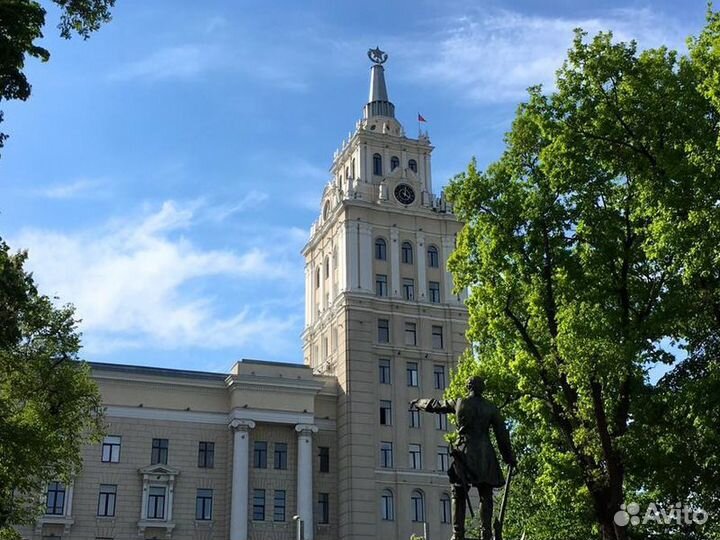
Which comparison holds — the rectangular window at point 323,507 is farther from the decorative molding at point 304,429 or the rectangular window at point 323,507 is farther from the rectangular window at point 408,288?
the rectangular window at point 408,288

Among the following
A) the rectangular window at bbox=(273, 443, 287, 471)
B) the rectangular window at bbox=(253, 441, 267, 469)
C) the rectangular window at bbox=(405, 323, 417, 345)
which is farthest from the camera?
the rectangular window at bbox=(405, 323, 417, 345)

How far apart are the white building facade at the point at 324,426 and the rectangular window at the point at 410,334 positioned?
0.42ft

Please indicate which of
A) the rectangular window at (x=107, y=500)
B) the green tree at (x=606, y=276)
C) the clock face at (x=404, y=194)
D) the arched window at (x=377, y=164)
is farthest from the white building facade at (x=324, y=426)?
the green tree at (x=606, y=276)

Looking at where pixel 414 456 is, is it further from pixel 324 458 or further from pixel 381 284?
pixel 381 284

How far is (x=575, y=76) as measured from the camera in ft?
78.8

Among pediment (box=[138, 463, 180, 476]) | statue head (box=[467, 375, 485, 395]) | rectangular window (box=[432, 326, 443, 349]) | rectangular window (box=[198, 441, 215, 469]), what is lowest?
statue head (box=[467, 375, 485, 395])

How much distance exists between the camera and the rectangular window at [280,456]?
5175 cm

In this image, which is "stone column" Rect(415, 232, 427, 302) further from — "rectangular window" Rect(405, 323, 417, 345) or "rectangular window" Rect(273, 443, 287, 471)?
"rectangular window" Rect(273, 443, 287, 471)

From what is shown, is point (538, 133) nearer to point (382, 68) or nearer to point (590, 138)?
point (590, 138)

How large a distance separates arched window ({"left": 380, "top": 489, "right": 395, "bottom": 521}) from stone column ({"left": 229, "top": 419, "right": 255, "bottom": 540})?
314 inches

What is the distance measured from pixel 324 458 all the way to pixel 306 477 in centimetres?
246

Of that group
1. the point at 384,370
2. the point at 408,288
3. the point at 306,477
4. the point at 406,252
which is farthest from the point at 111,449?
the point at 406,252

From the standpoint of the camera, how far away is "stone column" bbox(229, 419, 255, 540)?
48.7 m

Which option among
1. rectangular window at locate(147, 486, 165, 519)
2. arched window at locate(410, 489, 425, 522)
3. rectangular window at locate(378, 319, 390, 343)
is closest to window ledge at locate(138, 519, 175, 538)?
rectangular window at locate(147, 486, 165, 519)
